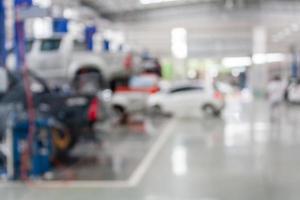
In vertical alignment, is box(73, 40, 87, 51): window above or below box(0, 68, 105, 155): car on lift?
above

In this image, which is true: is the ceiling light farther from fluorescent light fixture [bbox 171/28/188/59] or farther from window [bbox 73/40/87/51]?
window [bbox 73/40/87/51]

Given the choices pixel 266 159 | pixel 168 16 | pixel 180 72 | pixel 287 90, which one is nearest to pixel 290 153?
pixel 266 159

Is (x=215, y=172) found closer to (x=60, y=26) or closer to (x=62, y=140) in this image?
(x=62, y=140)

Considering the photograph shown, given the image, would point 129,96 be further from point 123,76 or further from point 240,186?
point 240,186

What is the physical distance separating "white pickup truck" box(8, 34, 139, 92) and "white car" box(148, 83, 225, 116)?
23.6 ft

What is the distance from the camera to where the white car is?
19.2 meters

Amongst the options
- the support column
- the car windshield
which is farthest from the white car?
the support column

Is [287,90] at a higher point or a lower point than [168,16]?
lower

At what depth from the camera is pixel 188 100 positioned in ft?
64.3

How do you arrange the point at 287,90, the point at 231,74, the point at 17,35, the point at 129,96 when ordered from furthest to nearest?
1. the point at 231,74
2. the point at 287,90
3. the point at 129,96
4. the point at 17,35

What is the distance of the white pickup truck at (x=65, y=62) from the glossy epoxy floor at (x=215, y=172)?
8.94ft

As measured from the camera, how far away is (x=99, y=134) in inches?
534

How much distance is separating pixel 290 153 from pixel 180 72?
2647cm

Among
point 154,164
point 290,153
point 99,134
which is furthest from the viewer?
point 99,134
